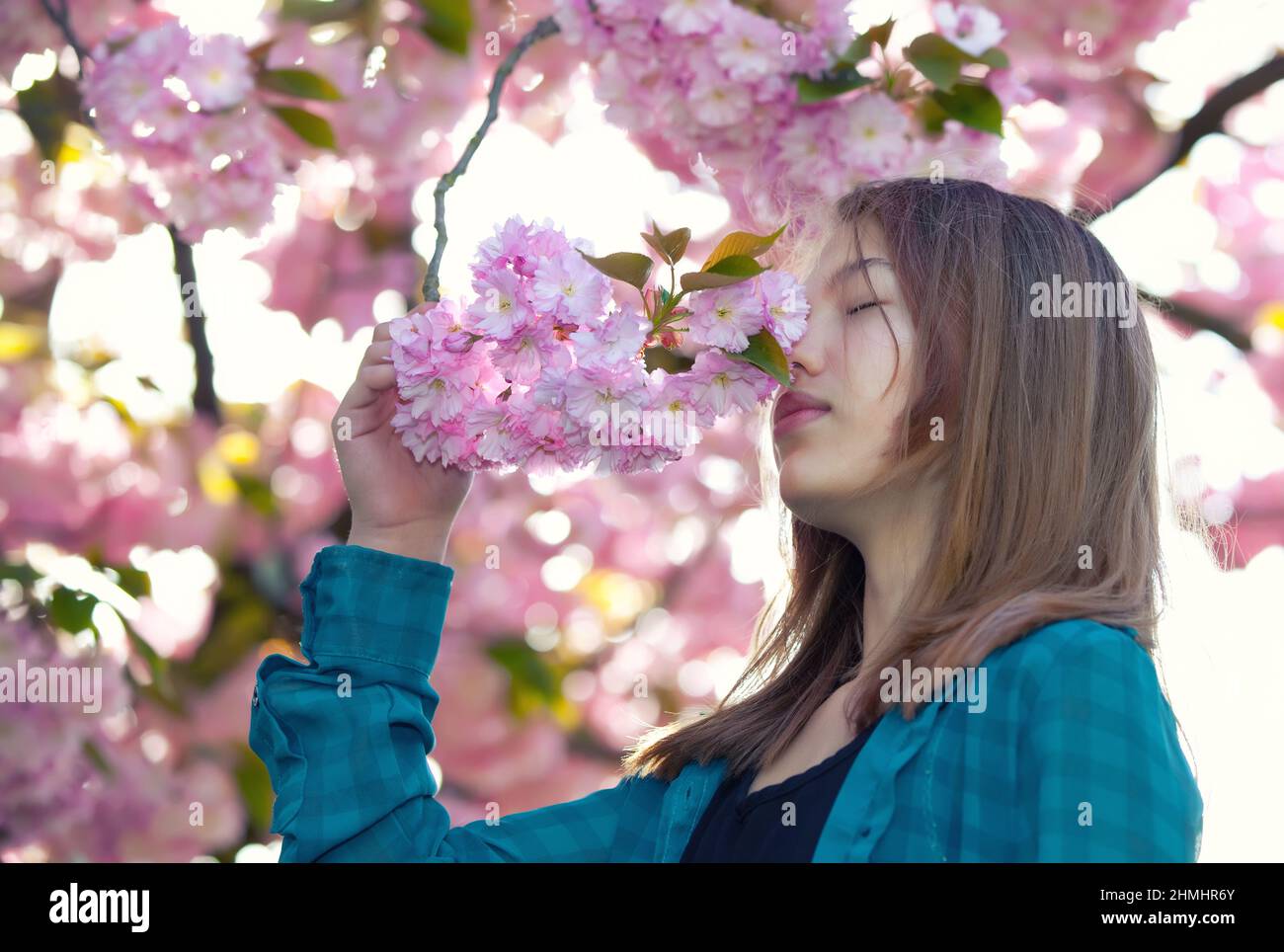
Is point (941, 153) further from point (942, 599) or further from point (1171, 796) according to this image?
point (1171, 796)

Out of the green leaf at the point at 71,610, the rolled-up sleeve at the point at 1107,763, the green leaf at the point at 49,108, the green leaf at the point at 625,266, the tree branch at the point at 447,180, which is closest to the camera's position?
the rolled-up sleeve at the point at 1107,763

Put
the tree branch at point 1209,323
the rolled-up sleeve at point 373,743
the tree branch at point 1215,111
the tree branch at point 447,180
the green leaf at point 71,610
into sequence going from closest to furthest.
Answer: the tree branch at point 447,180, the rolled-up sleeve at point 373,743, the green leaf at point 71,610, the tree branch at point 1215,111, the tree branch at point 1209,323

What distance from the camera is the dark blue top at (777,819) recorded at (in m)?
1.34

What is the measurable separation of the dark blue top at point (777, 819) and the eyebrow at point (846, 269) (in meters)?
0.49

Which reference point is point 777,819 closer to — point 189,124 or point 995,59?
point 995,59

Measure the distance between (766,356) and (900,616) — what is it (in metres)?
0.30

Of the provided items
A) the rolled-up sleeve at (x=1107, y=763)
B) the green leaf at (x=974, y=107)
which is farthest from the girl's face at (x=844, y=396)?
the green leaf at (x=974, y=107)

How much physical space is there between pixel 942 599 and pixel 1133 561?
7.7 inches

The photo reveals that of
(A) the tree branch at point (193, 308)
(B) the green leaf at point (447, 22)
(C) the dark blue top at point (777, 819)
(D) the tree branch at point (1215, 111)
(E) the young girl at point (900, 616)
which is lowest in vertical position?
(C) the dark blue top at point (777, 819)

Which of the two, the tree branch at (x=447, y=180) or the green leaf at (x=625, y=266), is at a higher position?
the tree branch at (x=447, y=180)

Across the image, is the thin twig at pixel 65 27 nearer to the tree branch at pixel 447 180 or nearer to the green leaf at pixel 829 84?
the tree branch at pixel 447 180

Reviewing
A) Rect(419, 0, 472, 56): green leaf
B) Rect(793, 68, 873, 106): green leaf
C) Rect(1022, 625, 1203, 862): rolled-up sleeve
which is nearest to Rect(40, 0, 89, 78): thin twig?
Rect(419, 0, 472, 56): green leaf

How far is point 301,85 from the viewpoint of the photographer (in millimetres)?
2053

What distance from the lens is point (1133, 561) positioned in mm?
1362
